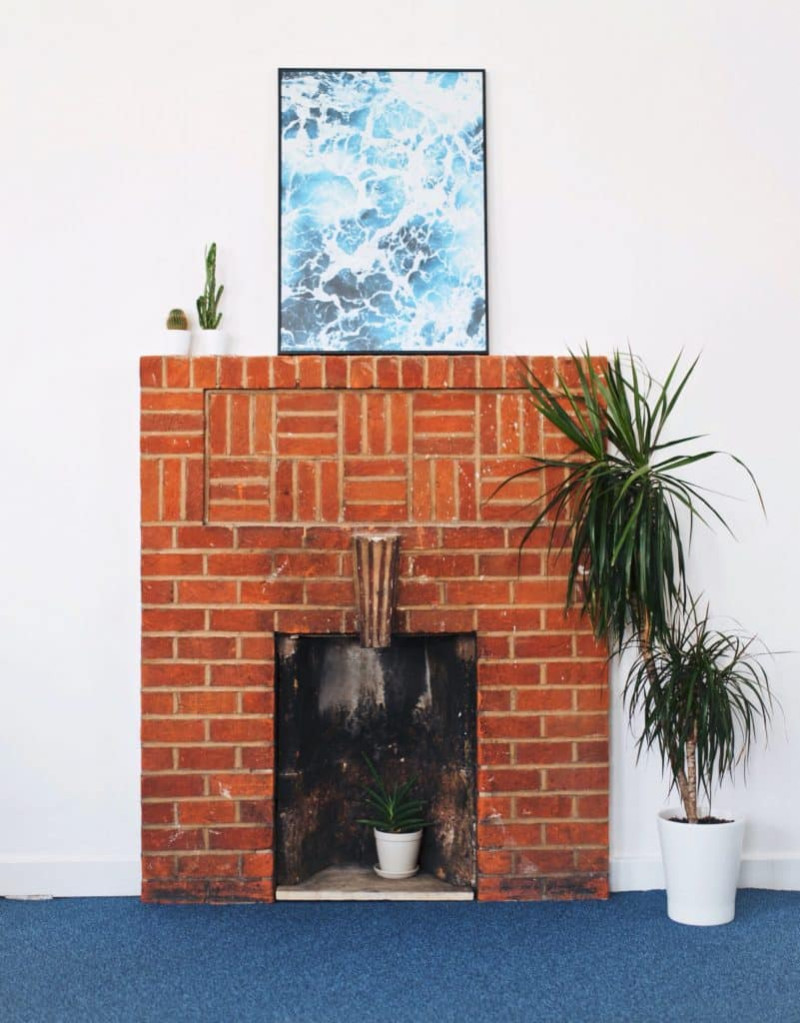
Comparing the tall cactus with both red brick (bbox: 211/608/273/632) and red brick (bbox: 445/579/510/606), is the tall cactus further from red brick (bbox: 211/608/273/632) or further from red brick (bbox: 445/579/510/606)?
red brick (bbox: 445/579/510/606)

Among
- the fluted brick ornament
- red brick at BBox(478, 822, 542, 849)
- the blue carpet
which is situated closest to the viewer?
the blue carpet

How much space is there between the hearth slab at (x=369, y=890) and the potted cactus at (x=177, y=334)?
1606mm

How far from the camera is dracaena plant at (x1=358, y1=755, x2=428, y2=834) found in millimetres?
3367

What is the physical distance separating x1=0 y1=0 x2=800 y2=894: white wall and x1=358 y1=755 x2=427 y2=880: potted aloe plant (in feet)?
1.98

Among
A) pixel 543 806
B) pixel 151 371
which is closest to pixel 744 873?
pixel 543 806

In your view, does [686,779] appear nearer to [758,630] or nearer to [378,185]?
[758,630]

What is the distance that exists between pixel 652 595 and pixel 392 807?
102cm

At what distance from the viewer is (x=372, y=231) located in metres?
3.34

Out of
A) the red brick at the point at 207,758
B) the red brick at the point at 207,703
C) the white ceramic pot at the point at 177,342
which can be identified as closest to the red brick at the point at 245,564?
the red brick at the point at 207,703

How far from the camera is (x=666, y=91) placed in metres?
3.38

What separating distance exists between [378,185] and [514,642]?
4.67ft

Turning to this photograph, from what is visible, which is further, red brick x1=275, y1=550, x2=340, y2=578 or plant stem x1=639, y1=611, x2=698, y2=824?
red brick x1=275, y1=550, x2=340, y2=578

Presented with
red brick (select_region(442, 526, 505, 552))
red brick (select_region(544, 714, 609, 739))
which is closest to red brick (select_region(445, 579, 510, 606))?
red brick (select_region(442, 526, 505, 552))

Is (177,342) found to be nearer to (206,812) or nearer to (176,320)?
(176,320)
